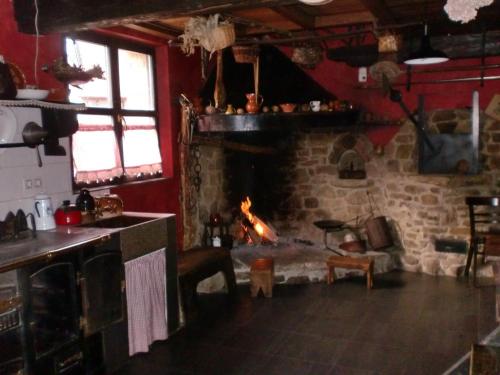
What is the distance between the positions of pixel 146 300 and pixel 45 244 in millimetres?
966

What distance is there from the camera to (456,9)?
222 centimetres

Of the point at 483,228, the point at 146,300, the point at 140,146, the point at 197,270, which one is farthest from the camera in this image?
the point at 483,228

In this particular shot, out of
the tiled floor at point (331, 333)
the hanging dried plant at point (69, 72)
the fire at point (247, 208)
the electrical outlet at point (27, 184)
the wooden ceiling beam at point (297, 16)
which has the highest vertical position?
the wooden ceiling beam at point (297, 16)

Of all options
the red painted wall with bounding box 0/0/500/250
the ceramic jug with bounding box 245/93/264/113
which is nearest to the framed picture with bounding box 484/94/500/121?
the red painted wall with bounding box 0/0/500/250

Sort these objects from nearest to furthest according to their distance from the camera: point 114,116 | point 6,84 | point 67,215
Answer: point 6,84, point 67,215, point 114,116

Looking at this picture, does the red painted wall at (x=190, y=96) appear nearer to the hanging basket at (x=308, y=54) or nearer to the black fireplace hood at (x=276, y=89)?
the black fireplace hood at (x=276, y=89)

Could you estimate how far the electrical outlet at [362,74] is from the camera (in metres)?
5.29

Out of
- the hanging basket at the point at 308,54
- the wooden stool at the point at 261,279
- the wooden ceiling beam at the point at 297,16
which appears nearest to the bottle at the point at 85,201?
the wooden stool at the point at 261,279

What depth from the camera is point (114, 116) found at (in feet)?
13.8

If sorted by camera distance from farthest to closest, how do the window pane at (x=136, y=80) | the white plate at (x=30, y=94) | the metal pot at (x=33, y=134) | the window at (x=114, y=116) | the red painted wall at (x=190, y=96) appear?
1. the red painted wall at (x=190, y=96)
2. the window pane at (x=136, y=80)
3. the window at (x=114, y=116)
4. the metal pot at (x=33, y=134)
5. the white plate at (x=30, y=94)

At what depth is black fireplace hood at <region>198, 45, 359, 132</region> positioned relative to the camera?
187 inches

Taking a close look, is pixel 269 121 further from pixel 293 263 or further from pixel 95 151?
pixel 95 151

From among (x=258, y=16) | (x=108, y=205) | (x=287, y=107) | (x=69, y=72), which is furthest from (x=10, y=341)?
(x=258, y=16)

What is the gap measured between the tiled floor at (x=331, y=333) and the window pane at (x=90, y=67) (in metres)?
2.00
